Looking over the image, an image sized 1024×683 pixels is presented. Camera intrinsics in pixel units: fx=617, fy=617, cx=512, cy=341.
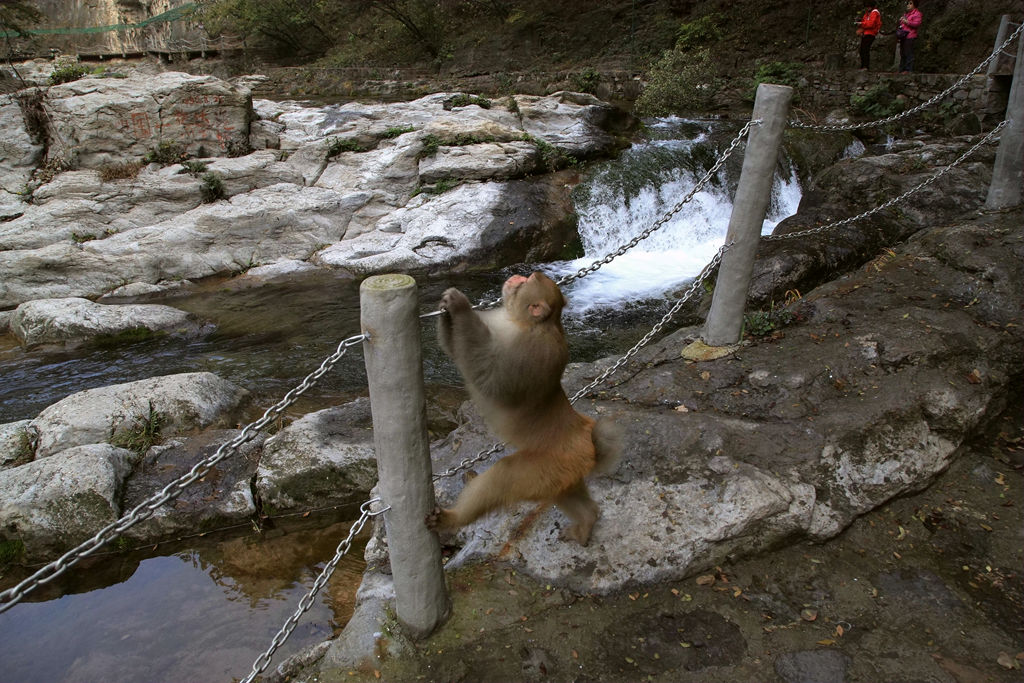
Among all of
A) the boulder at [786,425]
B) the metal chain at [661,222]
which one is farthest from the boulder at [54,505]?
the metal chain at [661,222]

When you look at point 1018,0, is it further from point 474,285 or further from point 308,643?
point 308,643

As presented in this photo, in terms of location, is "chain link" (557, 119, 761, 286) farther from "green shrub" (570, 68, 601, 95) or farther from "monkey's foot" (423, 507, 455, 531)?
"green shrub" (570, 68, 601, 95)

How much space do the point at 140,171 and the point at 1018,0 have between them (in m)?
17.9

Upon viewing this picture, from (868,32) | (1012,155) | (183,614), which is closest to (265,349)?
(183,614)

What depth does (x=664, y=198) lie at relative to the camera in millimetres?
10859

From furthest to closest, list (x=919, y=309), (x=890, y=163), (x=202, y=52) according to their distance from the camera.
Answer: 1. (x=202, y=52)
2. (x=890, y=163)
3. (x=919, y=309)

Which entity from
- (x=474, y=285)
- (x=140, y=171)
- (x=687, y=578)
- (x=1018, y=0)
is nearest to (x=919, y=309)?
(x=687, y=578)

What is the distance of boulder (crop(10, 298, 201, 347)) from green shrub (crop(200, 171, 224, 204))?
3043 mm

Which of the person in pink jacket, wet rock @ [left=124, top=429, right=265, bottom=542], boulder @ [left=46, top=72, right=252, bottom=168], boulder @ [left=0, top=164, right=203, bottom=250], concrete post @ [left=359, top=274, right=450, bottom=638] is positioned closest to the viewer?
concrete post @ [left=359, top=274, right=450, bottom=638]

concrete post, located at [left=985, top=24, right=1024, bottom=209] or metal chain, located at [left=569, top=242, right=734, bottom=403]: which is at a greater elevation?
concrete post, located at [left=985, top=24, right=1024, bottom=209]

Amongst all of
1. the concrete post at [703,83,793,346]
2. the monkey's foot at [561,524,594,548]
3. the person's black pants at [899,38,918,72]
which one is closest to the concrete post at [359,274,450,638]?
the monkey's foot at [561,524,594,548]

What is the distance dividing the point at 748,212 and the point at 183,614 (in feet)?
14.5

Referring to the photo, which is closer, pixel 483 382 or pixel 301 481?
pixel 483 382

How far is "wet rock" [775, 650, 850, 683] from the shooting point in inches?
93.4
